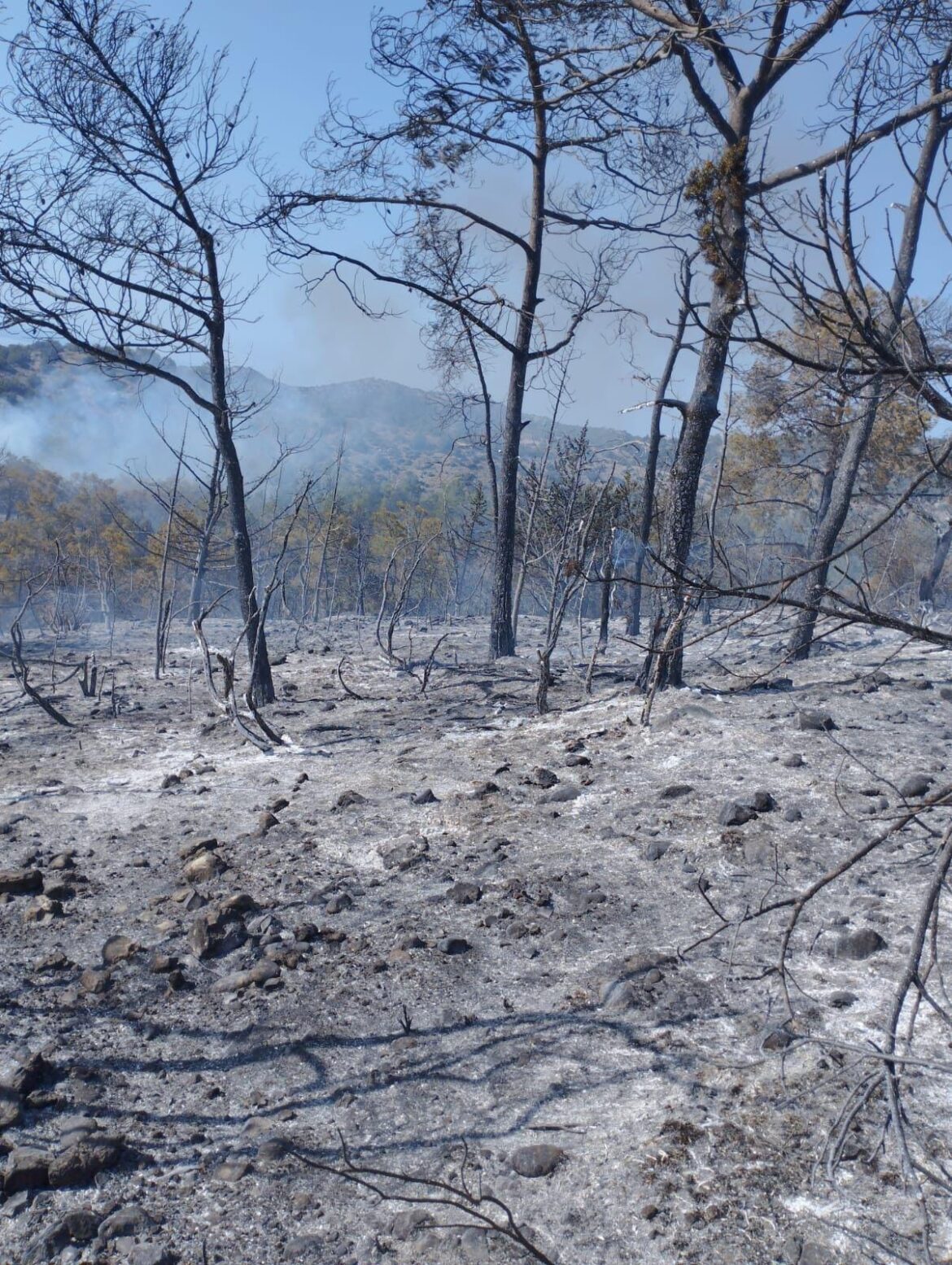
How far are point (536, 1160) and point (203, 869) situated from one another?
255 cm

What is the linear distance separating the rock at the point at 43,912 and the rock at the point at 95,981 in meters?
0.63

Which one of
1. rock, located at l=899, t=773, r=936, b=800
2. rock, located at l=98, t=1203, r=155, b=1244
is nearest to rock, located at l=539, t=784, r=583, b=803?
rock, located at l=899, t=773, r=936, b=800

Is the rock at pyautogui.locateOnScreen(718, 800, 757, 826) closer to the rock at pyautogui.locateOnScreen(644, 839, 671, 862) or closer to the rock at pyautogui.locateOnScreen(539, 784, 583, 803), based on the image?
the rock at pyautogui.locateOnScreen(644, 839, 671, 862)

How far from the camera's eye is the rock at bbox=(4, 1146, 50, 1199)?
7.78 feet

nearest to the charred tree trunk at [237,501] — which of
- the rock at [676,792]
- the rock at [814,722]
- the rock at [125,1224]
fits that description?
A: the rock at [676,792]

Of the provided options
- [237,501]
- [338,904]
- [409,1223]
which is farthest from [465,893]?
[237,501]

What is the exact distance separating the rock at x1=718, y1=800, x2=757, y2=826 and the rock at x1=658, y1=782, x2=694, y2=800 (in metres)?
0.35

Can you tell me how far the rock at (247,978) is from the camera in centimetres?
336

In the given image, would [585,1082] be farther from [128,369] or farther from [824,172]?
[128,369]

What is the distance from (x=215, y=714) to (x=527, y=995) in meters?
5.48

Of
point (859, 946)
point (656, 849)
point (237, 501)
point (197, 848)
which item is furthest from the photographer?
point (237, 501)

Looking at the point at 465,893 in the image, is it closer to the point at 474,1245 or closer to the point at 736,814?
the point at 736,814

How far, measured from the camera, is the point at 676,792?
15.4ft

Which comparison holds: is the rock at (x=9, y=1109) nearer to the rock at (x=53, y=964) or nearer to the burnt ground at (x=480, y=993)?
the burnt ground at (x=480, y=993)
